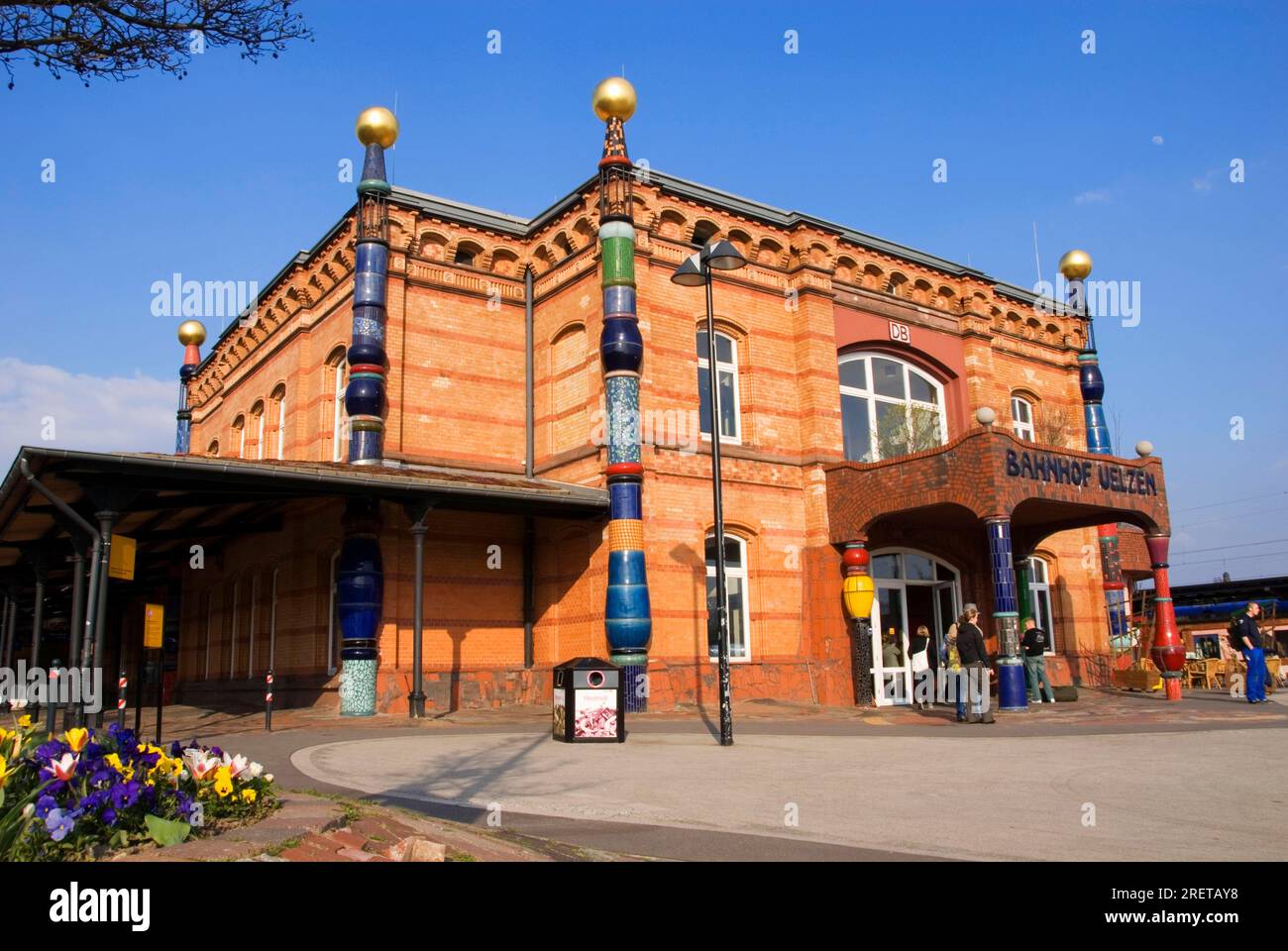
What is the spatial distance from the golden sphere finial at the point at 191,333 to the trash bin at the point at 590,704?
881 inches

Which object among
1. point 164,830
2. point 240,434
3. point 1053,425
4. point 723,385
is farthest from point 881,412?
point 164,830

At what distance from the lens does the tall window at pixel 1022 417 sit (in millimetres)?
24956

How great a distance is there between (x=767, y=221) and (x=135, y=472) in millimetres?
12918

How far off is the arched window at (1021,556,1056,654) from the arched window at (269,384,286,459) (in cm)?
1762

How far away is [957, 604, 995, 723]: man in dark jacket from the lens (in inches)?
573

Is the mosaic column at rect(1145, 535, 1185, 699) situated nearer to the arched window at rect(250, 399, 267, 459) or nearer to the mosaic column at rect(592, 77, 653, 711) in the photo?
the mosaic column at rect(592, 77, 653, 711)

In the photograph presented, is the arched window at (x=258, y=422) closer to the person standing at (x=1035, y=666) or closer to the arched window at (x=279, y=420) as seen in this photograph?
the arched window at (x=279, y=420)

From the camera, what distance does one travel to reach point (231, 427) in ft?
86.6

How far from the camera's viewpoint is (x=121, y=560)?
11.5m

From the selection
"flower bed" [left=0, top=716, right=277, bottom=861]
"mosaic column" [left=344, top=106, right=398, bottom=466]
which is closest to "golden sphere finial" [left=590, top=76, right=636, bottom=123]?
"mosaic column" [left=344, top=106, right=398, bottom=466]
